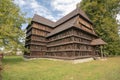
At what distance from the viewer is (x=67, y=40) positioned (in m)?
23.4

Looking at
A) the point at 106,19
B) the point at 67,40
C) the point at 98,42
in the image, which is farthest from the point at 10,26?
the point at 106,19

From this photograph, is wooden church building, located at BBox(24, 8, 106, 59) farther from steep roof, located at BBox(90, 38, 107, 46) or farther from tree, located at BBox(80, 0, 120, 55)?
tree, located at BBox(80, 0, 120, 55)

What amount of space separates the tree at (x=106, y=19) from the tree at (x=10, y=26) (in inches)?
806

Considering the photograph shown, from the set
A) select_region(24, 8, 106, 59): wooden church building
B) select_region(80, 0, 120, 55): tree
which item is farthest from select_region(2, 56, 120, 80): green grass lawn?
Result: select_region(80, 0, 120, 55): tree

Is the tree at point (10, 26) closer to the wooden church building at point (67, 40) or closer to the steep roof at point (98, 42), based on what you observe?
the wooden church building at point (67, 40)

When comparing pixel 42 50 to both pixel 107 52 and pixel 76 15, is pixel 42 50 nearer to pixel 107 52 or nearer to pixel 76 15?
pixel 76 15

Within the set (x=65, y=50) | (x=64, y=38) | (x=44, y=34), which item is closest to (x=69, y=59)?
(x=65, y=50)

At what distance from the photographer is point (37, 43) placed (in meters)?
30.2

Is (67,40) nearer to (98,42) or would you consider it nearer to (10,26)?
(98,42)

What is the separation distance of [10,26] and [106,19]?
2451 cm

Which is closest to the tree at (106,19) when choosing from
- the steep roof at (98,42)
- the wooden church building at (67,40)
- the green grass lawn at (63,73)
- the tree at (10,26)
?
the wooden church building at (67,40)

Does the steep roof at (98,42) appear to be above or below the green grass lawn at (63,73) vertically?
above

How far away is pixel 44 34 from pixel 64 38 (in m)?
9.88

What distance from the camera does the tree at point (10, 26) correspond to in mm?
18995
